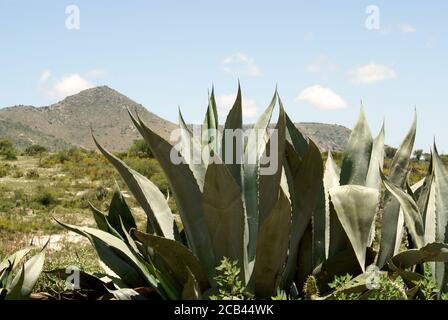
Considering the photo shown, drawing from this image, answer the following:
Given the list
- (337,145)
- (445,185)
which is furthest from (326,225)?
(337,145)

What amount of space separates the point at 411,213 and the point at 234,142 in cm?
78

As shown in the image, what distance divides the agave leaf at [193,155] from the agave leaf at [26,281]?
0.72 metres

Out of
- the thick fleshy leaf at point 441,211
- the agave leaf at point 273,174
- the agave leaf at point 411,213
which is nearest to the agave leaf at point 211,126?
the agave leaf at point 273,174

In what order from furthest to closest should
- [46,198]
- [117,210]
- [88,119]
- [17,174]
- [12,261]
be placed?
1. [88,119]
2. [17,174]
3. [46,198]
4. [117,210]
5. [12,261]

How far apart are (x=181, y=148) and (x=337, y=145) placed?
7628 cm

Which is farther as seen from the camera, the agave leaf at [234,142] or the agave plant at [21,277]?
the agave leaf at [234,142]

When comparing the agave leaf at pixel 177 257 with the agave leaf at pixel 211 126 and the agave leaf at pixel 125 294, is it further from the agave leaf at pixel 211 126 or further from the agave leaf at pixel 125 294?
the agave leaf at pixel 211 126

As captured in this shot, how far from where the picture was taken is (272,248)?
2.26 metres

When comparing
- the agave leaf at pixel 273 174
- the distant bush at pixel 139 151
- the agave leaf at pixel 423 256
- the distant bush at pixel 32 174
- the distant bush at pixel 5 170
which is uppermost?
the agave leaf at pixel 273 174

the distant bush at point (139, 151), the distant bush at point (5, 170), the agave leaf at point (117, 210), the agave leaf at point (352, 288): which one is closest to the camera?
the agave leaf at point (352, 288)

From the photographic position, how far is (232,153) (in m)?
2.49

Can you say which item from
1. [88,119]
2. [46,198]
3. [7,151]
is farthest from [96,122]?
[46,198]

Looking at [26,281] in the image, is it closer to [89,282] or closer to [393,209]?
[89,282]

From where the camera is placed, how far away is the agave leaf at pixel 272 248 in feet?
7.07
